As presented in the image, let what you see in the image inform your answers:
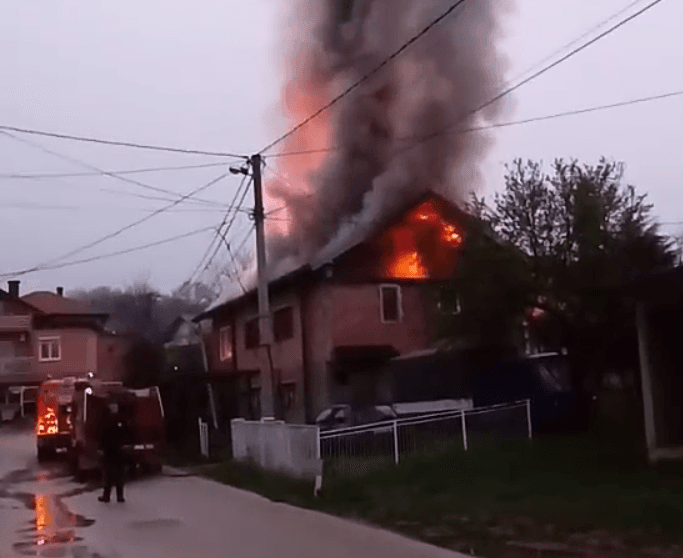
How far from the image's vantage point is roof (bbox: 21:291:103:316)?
6354cm

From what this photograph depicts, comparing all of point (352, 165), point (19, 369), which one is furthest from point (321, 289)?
point (19, 369)

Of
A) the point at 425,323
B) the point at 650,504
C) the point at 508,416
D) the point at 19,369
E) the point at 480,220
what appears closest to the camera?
the point at 650,504

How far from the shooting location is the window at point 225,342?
128 feet

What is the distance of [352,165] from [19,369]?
Result: 32.9m

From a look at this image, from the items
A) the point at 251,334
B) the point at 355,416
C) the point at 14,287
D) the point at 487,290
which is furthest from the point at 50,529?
the point at 14,287

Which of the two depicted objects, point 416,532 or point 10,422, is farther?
point 10,422

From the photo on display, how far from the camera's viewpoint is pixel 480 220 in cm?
2189

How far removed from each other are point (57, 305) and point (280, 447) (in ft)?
162

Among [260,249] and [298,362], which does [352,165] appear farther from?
[260,249]

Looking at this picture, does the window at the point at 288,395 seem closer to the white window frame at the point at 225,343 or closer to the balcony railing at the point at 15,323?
the white window frame at the point at 225,343

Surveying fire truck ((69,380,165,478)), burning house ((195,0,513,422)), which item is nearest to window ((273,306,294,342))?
burning house ((195,0,513,422))

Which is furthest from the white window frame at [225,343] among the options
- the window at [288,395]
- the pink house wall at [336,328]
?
the pink house wall at [336,328]

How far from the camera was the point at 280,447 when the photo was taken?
63.5 ft

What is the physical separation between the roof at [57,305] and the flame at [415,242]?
37385 millimetres
